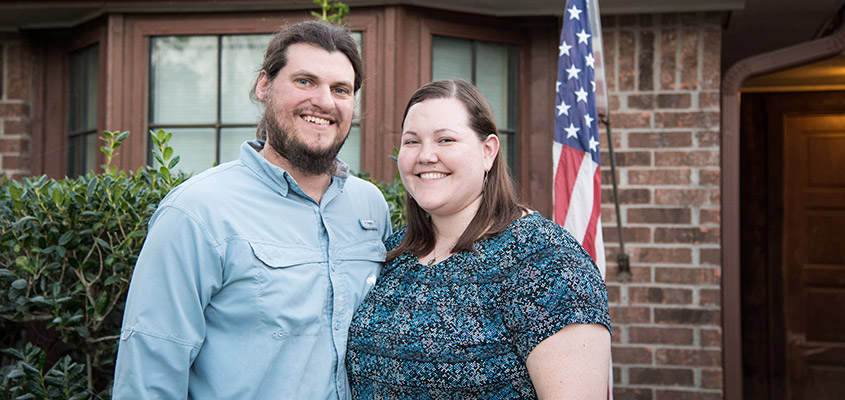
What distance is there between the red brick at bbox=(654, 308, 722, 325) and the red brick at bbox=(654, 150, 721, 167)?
833 millimetres

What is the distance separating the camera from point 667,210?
4.09 meters

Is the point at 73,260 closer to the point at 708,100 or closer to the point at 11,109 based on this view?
the point at 11,109

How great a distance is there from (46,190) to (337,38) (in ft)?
4.82

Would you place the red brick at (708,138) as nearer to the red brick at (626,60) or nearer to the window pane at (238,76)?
the red brick at (626,60)

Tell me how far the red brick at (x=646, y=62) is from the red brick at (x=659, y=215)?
705mm

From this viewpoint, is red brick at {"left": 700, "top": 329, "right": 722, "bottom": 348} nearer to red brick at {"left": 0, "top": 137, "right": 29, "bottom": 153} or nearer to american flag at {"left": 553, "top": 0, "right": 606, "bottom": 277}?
american flag at {"left": 553, "top": 0, "right": 606, "bottom": 277}

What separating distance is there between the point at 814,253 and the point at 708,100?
117 inches

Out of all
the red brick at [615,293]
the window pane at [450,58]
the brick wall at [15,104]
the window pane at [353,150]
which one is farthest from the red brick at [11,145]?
the red brick at [615,293]

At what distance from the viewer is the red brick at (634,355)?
4.10 meters

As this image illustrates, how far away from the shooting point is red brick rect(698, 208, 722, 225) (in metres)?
4.05

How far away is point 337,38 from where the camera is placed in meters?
2.16

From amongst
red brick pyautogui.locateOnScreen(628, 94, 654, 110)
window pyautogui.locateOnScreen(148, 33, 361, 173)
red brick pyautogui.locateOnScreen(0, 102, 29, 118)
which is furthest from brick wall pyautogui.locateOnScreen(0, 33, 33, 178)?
→ red brick pyautogui.locateOnScreen(628, 94, 654, 110)

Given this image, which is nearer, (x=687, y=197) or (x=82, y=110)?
(x=687, y=197)

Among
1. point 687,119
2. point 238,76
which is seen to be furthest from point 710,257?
point 238,76
